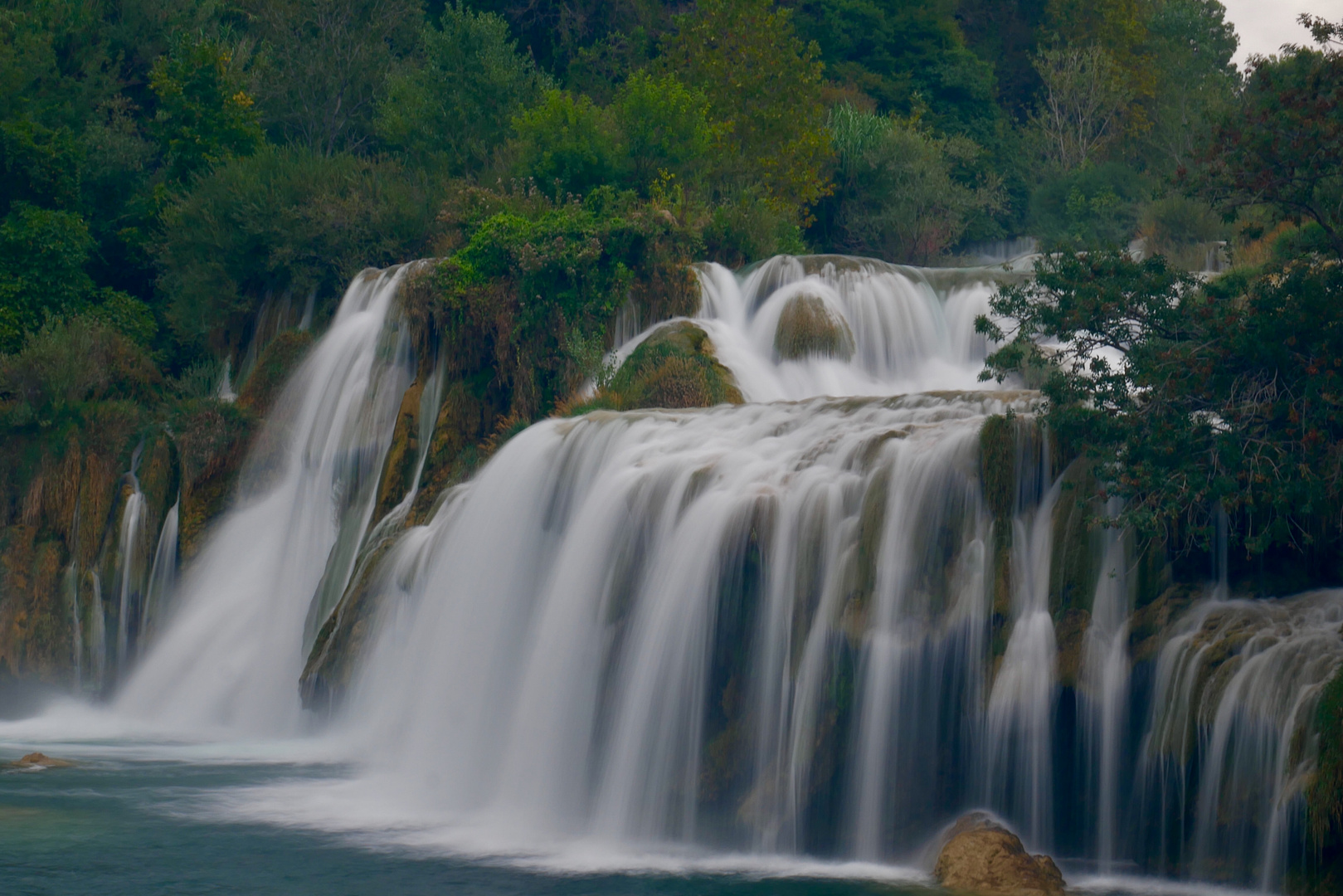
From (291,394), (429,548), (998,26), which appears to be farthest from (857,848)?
(998,26)

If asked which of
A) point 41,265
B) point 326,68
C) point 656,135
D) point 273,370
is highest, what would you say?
point 326,68

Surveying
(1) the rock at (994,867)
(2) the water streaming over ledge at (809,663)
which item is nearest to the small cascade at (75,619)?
(2) the water streaming over ledge at (809,663)

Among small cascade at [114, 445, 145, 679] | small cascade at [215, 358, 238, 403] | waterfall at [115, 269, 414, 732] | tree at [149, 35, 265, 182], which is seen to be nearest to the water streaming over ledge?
waterfall at [115, 269, 414, 732]

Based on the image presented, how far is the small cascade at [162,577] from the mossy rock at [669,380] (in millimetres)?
7375

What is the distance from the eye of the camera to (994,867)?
1017 centimetres

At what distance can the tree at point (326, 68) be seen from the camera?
1507 inches

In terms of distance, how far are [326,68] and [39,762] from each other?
26.6 m

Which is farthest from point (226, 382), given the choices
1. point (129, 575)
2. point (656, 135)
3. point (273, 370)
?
point (656, 135)

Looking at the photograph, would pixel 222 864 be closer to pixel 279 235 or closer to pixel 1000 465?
pixel 1000 465

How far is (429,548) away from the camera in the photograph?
17.3m

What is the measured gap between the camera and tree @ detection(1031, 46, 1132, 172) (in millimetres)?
47531

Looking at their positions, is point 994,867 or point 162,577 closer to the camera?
point 994,867

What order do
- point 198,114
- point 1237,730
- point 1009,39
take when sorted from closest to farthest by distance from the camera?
point 1237,730 < point 198,114 < point 1009,39

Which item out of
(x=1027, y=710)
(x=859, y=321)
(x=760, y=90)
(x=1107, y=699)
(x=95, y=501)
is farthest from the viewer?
(x=760, y=90)
